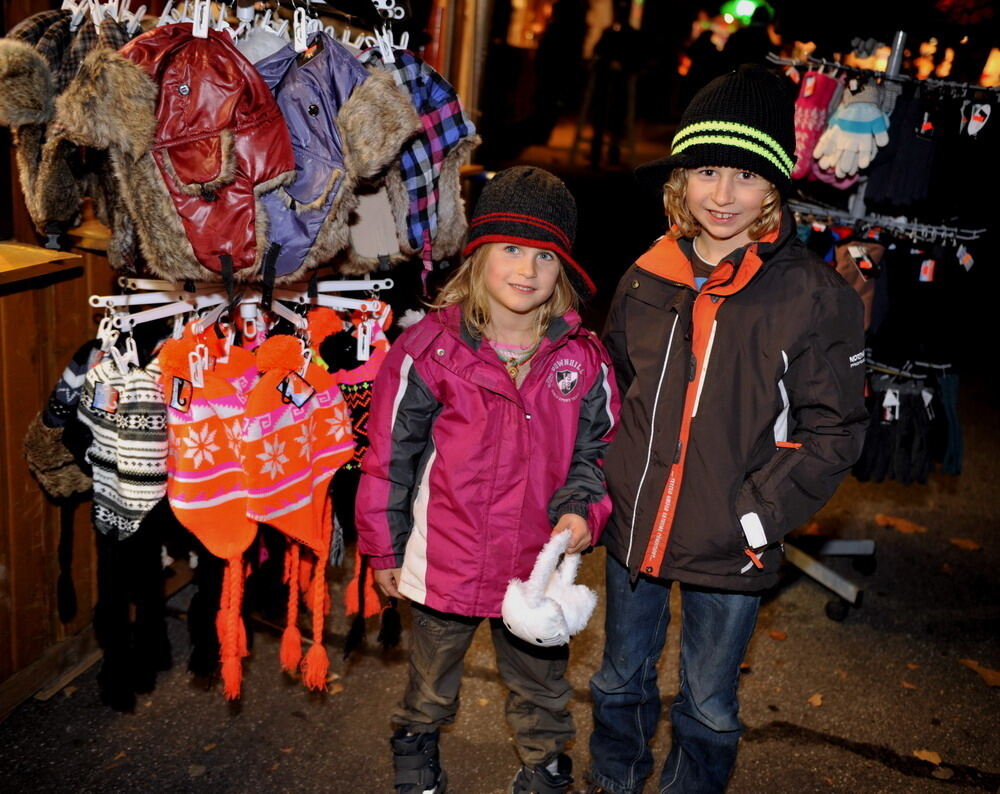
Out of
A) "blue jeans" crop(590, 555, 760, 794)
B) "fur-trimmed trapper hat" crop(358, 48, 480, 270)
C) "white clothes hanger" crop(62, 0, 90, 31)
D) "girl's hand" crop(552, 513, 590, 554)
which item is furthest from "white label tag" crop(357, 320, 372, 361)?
"white clothes hanger" crop(62, 0, 90, 31)

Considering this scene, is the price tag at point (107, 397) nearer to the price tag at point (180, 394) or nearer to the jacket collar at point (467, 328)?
the price tag at point (180, 394)

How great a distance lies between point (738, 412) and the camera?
2305 millimetres

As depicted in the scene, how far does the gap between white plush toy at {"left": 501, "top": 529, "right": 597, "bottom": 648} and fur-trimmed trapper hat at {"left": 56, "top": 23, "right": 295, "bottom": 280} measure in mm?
1094

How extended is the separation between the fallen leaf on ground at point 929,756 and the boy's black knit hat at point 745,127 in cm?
217

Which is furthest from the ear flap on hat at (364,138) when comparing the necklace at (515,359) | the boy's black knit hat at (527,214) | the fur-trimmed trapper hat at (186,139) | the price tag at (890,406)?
the price tag at (890,406)

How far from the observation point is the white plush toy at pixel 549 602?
2.22m

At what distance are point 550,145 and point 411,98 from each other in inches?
309

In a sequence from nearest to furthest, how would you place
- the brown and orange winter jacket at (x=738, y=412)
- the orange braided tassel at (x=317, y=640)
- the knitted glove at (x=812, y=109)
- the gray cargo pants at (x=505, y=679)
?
the brown and orange winter jacket at (x=738, y=412) → the gray cargo pants at (x=505, y=679) → the orange braided tassel at (x=317, y=640) → the knitted glove at (x=812, y=109)

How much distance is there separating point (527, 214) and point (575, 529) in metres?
0.84

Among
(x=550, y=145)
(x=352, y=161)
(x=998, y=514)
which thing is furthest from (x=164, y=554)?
(x=550, y=145)

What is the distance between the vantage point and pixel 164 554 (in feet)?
10.3

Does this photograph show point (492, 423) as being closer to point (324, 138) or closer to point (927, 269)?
point (324, 138)

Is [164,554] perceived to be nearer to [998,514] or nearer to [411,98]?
[411,98]

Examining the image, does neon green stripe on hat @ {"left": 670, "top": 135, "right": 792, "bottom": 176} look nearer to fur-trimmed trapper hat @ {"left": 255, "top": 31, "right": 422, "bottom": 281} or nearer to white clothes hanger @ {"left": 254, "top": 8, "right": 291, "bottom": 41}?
fur-trimmed trapper hat @ {"left": 255, "top": 31, "right": 422, "bottom": 281}
